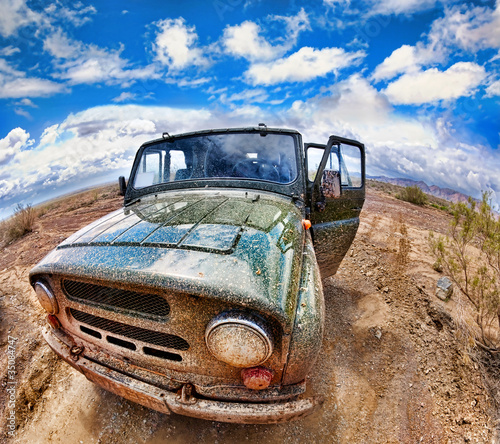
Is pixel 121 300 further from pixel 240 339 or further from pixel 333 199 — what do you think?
pixel 333 199

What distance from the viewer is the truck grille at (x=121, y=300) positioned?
1.43 metres

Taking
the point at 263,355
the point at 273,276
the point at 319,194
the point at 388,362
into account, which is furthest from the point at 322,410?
the point at 319,194

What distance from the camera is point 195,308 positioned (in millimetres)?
1342

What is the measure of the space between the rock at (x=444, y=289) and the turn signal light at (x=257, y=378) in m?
3.32

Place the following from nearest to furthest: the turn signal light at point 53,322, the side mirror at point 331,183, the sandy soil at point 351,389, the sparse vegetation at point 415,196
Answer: the turn signal light at point 53,322 → the sandy soil at point 351,389 → the side mirror at point 331,183 → the sparse vegetation at point 415,196

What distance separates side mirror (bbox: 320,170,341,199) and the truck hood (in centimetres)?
62

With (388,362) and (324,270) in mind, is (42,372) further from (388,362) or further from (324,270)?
(388,362)

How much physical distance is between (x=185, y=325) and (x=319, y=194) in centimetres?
193

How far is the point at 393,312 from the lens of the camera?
344 centimetres

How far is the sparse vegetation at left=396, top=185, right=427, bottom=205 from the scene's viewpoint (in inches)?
471

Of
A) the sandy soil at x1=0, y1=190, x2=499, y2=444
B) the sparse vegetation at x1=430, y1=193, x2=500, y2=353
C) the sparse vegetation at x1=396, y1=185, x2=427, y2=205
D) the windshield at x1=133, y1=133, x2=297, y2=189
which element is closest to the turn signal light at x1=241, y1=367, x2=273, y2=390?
the sandy soil at x1=0, y1=190, x2=499, y2=444

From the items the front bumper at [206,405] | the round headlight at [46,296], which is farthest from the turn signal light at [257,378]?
the round headlight at [46,296]

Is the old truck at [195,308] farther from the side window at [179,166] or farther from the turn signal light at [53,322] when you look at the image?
the side window at [179,166]

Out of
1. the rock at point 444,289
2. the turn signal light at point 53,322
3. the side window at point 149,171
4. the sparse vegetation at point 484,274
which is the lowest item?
the rock at point 444,289
